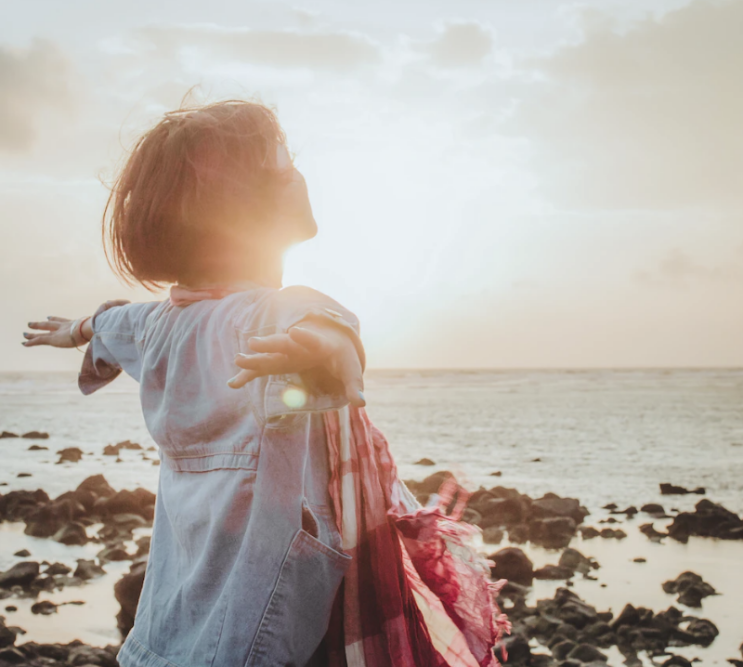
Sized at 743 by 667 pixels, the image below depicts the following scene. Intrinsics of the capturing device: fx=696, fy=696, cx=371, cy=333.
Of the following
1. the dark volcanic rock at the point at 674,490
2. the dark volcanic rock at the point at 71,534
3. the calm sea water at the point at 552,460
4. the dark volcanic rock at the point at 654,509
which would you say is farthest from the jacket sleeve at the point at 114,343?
the dark volcanic rock at the point at 674,490

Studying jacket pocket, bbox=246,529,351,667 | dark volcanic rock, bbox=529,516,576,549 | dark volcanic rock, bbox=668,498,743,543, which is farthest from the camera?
dark volcanic rock, bbox=668,498,743,543

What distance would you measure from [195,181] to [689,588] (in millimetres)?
5183

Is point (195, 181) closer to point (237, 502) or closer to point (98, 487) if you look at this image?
point (237, 502)

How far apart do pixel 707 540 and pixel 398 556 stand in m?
6.63

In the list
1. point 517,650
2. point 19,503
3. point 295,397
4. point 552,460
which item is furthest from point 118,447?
point 295,397

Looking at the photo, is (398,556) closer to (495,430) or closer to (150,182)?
(150,182)

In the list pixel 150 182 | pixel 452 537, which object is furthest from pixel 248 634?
pixel 150 182

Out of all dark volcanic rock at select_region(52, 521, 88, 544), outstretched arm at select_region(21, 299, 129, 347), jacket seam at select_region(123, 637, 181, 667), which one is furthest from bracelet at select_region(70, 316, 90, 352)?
dark volcanic rock at select_region(52, 521, 88, 544)

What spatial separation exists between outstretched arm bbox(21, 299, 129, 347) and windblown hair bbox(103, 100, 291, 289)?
419mm

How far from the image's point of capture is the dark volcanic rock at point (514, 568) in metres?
5.68

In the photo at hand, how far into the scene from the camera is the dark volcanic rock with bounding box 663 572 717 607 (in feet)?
17.2

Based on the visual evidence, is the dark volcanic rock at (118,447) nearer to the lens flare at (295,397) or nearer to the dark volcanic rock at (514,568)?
the dark volcanic rock at (514,568)

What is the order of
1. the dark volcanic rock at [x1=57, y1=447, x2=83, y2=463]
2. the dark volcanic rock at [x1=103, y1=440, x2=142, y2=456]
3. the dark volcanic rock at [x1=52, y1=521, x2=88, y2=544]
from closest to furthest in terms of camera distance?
the dark volcanic rock at [x1=52, y1=521, x2=88, y2=544] → the dark volcanic rock at [x1=57, y1=447, x2=83, y2=463] → the dark volcanic rock at [x1=103, y1=440, x2=142, y2=456]

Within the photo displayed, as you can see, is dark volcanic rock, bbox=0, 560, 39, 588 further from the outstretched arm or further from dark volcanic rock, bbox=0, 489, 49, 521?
the outstretched arm
